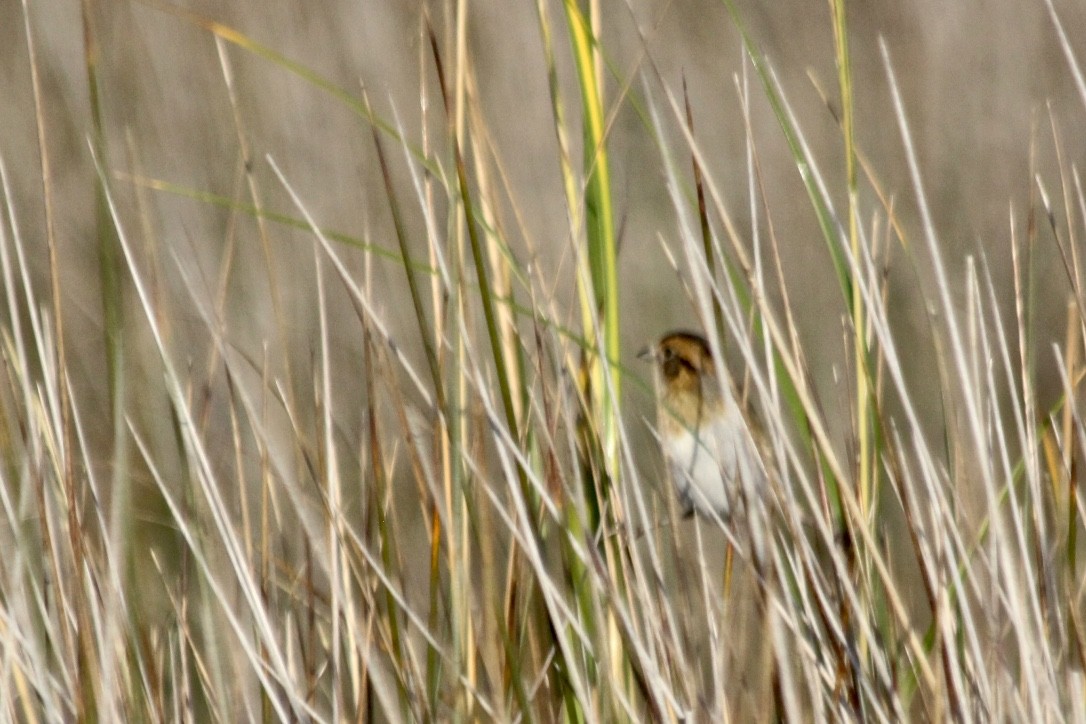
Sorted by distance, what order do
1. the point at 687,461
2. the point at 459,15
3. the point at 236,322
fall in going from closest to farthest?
the point at 459,15 < the point at 687,461 < the point at 236,322

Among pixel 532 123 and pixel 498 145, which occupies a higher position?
pixel 532 123

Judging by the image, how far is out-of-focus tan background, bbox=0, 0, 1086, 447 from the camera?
2451 mm


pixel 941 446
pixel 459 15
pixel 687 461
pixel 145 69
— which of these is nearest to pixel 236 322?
pixel 145 69

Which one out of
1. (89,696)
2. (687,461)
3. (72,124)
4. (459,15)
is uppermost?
(72,124)

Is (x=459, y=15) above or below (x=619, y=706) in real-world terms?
above

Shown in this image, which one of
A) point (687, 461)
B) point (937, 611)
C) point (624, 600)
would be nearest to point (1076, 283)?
point (937, 611)

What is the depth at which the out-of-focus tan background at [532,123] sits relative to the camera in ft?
8.04

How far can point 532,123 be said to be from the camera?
2553 mm

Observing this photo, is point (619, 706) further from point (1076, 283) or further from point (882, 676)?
point (1076, 283)

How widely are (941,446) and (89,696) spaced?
194 centimetres

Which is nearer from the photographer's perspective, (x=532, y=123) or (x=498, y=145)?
(x=498, y=145)

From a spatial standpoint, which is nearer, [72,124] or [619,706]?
[619,706]

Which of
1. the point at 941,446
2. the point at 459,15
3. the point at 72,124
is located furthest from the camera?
the point at 72,124

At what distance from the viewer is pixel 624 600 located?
3.20ft
